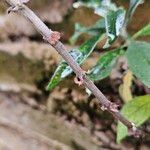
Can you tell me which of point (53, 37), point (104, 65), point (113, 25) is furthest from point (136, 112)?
point (53, 37)

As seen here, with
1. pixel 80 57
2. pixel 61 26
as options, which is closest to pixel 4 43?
pixel 61 26

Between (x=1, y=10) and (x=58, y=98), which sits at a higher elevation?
(x=1, y=10)

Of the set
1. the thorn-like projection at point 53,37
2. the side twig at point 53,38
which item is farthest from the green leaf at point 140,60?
the thorn-like projection at point 53,37

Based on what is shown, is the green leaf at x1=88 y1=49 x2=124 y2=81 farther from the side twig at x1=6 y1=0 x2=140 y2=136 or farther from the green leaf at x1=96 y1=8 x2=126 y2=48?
the side twig at x1=6 y1=0 x2=140 y2=136

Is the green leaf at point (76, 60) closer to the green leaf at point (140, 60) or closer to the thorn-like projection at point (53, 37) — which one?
the green leaf at point (140, 60)

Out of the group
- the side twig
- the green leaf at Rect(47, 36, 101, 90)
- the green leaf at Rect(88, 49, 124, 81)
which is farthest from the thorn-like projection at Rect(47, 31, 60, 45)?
the green leaf at Rect(88, 49, 124, 81)

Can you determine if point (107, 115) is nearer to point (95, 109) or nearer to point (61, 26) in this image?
point (95, 109)

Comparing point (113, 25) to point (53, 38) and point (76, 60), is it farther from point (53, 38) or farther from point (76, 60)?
point (53, 38)
